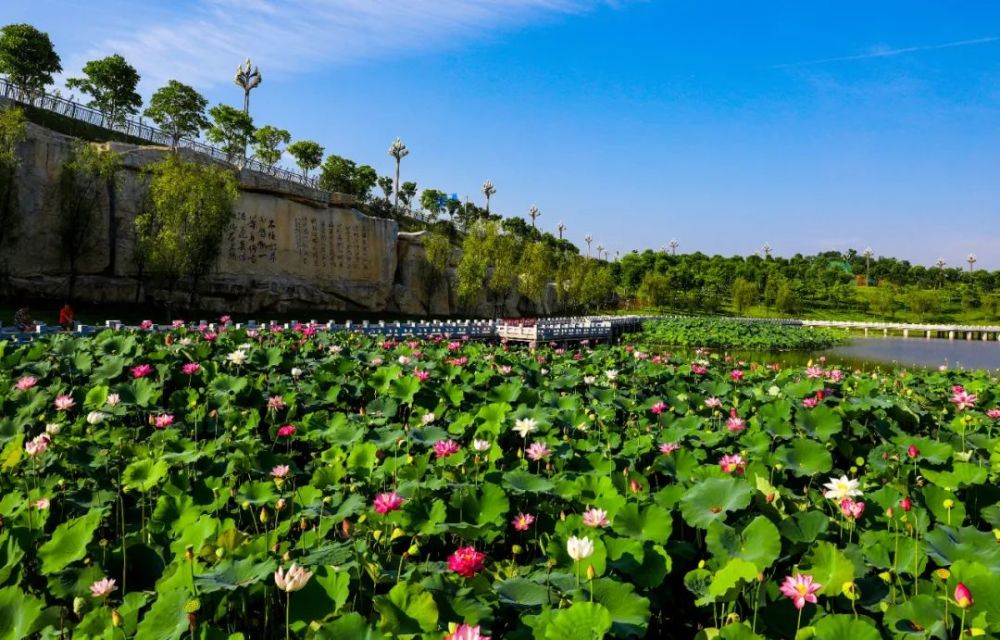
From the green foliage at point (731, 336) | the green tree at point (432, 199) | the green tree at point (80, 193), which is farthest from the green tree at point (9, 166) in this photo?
the green tree at point (432, 199)

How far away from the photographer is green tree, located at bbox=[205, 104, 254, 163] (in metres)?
41.1

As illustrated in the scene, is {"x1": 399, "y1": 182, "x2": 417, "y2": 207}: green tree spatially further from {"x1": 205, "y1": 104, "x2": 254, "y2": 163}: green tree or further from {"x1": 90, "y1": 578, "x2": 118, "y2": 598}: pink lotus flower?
{"x1": 90, "y1": 578, "x2": 118, "y2": 598}: pink lotus flower

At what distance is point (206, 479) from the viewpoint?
9.07ft

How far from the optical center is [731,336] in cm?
3400

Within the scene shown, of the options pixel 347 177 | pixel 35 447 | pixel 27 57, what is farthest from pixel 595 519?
pixel 347 177

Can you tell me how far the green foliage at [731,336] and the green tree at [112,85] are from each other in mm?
35953

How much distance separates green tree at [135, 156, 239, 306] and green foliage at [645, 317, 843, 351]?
22.8 m

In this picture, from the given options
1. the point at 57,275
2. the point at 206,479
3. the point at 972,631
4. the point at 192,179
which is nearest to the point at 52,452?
the point at 206,479

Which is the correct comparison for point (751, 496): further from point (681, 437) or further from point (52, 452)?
point (52, 452)

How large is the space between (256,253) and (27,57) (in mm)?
18165

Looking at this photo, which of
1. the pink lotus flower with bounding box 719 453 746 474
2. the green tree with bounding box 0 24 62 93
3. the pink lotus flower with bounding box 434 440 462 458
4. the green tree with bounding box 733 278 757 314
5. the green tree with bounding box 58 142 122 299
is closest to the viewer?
the pink lotus flower with bounding box 719 453 746 474

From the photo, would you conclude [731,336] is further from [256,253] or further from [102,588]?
[102,588]

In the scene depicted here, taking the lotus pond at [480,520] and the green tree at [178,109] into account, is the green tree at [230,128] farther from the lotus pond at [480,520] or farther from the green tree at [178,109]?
the lotus pond at [480,520]

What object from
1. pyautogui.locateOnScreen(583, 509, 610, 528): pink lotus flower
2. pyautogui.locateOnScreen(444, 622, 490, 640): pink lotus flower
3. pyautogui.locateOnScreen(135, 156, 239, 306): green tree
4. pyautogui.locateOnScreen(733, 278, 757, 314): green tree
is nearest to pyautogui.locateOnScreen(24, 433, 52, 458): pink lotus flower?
pyautogui.locateOnScreen(444, 622, 490, 640): pink lotus flower
